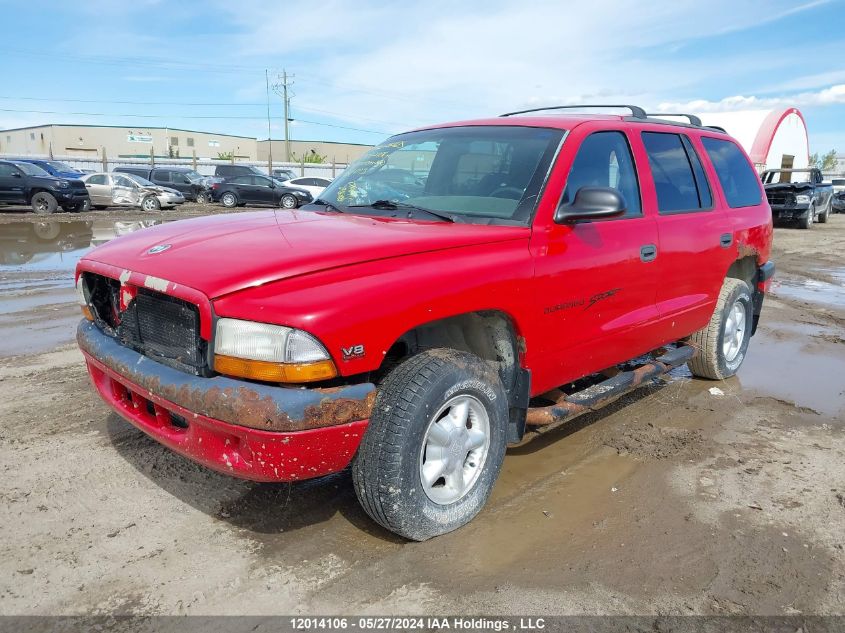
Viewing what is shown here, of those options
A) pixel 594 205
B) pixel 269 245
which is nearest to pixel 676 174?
pixel 594 205

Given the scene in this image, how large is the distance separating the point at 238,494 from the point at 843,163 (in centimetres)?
8011

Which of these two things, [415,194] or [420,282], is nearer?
[420,282]

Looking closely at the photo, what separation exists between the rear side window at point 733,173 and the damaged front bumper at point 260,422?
11.3 ft

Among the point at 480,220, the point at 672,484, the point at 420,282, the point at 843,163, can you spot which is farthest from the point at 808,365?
the point at 843,163

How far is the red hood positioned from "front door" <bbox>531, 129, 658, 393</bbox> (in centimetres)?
28

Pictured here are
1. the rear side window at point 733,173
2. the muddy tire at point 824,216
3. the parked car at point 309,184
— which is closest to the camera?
the rear side window at point 733,173

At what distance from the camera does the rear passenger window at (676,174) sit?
4012 mm

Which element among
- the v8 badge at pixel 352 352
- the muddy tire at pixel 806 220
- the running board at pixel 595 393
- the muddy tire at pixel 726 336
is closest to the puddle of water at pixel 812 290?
the muddy tire at pixel 726 336

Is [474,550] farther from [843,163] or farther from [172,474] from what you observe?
[843,163]

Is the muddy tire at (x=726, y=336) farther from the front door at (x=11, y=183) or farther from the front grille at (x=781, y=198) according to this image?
the front door at (x=11, y=183)

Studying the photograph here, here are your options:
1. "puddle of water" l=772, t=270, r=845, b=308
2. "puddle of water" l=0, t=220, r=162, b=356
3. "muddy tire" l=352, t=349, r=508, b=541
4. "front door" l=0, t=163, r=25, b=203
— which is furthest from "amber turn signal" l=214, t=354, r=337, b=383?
"front door" l=0, t=163, r=25, b=203

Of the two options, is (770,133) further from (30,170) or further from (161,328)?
(161,328)

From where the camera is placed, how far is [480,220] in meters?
3.21

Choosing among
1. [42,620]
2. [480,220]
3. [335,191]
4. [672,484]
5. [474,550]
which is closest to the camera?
[42,620]
